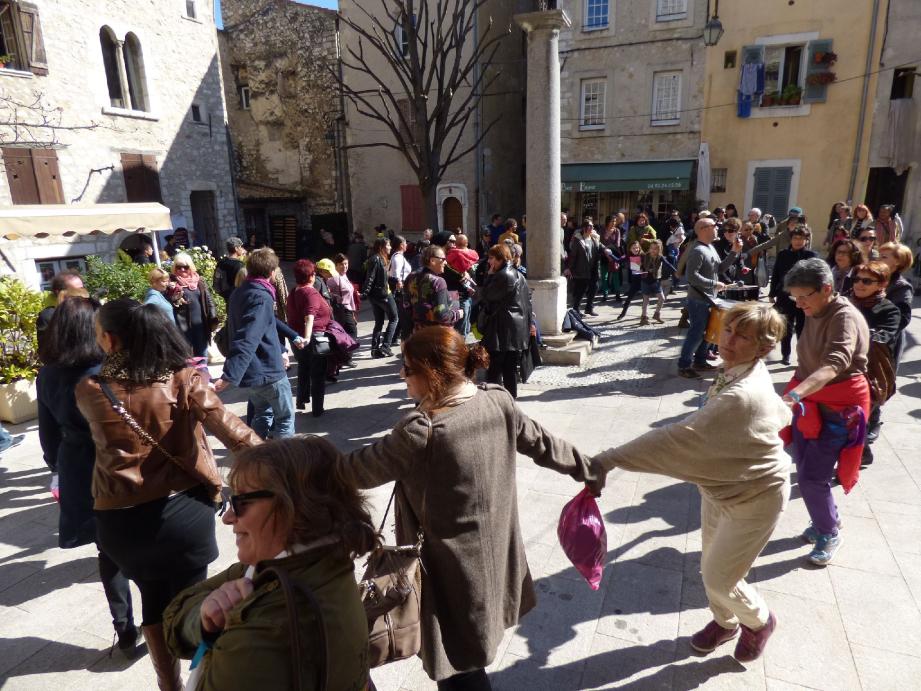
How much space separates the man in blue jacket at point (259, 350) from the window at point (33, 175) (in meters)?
12.2

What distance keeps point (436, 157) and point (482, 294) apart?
27.0 feet

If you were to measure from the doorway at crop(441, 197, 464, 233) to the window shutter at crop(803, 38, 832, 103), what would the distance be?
423 inches

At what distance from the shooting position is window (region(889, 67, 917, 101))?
51.4ft

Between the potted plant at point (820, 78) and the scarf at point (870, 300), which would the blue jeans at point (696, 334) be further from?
the potted plant at point (820, 78)

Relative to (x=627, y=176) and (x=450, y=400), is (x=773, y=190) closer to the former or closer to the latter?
(x=627, y=176)

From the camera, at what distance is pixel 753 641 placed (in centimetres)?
274

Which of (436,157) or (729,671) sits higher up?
(436,157)

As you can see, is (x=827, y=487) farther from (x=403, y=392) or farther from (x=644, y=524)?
(x=403, y=392)

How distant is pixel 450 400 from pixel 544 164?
20.0 ft

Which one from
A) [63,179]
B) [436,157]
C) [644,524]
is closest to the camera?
[644,524]

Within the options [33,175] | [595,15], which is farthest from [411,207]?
[33,175]

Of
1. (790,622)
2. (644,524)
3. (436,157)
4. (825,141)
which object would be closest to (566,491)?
(644,524)

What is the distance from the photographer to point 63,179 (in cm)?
1413

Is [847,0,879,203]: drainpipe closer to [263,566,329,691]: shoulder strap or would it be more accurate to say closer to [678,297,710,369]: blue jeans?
[678,297,710,369]: blue jeans
